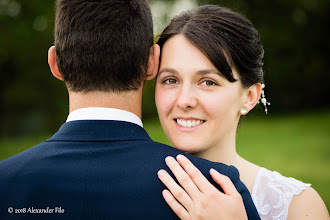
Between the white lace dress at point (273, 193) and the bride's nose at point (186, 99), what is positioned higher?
the bride's nose at point (186, 99)

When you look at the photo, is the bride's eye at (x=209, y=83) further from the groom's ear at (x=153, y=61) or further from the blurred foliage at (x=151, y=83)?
the blurred foliage at (x=151, y=83)

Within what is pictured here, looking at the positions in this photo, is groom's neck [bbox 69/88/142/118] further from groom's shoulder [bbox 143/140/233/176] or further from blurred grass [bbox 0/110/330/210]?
blurred grass [bbox 0/110/330/210]

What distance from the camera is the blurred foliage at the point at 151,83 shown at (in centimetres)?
2192

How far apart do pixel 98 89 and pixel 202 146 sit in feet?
3.32

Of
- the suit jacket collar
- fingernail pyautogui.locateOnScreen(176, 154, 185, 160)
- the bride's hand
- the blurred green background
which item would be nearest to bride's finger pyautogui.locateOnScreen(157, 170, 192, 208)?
the bride's hand

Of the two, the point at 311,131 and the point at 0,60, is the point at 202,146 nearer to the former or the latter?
the point at 311,131

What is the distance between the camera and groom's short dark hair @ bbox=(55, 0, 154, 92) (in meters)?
2.36

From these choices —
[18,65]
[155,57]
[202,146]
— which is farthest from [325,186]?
[18,65]

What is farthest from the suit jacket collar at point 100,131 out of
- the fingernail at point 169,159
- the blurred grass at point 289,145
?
the blurred grass at point 289,145

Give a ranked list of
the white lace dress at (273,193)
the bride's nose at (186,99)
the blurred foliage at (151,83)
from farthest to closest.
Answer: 1. the blurred foliage at (151,83)
2. the white lace dress at (273,193)
3. the bride's nose at (186,99)

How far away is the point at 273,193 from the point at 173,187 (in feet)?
4.59

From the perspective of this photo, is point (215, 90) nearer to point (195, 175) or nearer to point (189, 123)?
point (189, 123)

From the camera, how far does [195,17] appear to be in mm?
3285

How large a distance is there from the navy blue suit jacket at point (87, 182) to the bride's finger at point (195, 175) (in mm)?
106
